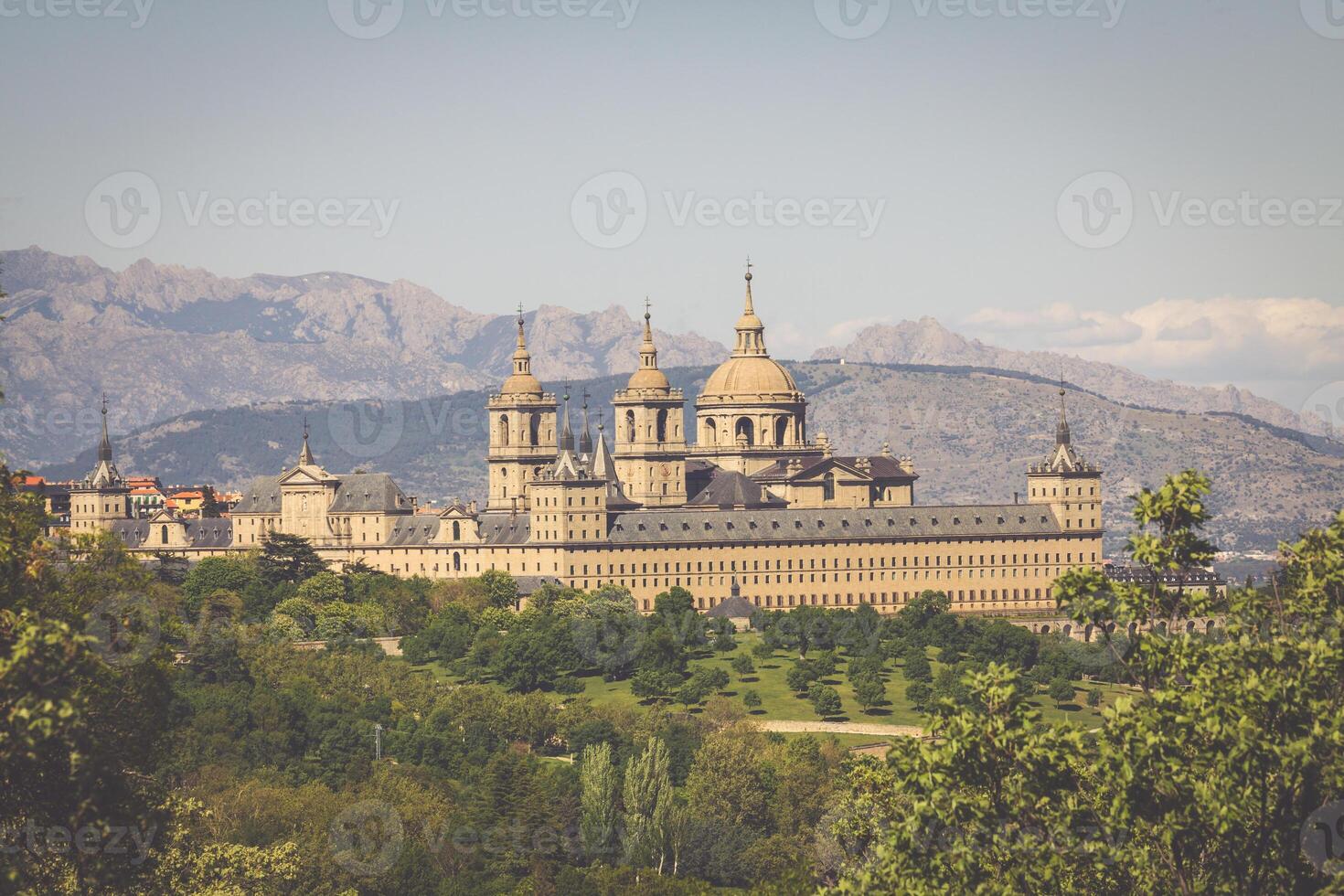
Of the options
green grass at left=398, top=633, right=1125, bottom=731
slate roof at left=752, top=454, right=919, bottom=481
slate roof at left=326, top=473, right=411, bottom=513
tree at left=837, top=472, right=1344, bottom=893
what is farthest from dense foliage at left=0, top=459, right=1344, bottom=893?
slate roof at left=752, top=454, right=919, bottom=481

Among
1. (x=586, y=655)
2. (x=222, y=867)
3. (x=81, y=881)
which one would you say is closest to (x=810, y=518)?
(x=586, y=655)

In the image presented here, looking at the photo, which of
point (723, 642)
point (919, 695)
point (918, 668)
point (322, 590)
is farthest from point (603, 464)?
point (919, 695)

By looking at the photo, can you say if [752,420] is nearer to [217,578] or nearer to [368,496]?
[368,496]

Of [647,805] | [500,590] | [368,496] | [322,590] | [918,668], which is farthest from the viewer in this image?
[368,496]

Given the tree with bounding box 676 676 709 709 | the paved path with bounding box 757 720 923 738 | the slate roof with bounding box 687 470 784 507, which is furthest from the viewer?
the slate roof with bounding box 687 470 784 507

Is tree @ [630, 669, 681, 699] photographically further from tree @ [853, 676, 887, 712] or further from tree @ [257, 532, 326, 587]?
tree @ [257, 532, 326, 587]

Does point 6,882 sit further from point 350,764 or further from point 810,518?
point 810,518
